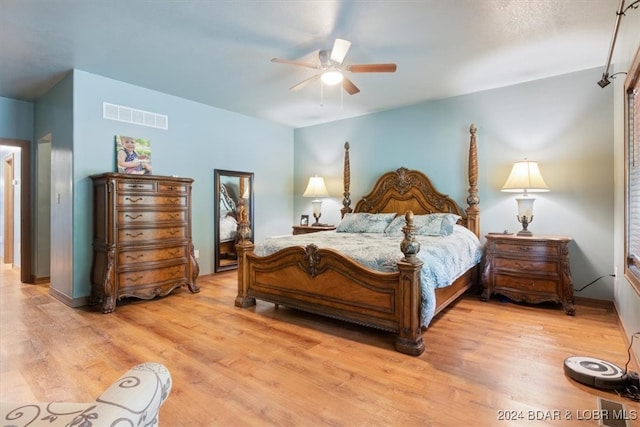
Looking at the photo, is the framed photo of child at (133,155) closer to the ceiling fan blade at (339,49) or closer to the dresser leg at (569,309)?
the ceiling fan blade at (339,49)

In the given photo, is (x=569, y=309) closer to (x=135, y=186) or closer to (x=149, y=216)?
(x=149, y=216)

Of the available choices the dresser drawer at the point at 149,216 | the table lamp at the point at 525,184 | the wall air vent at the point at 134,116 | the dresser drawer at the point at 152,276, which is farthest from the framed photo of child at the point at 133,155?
the table lamp at the point at 525,184

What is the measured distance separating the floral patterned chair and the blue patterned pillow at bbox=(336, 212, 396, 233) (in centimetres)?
376

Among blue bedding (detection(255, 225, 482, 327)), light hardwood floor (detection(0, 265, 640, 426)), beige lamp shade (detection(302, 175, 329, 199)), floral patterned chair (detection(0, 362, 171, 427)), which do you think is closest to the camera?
floral patterned chair (detection(0, 362, 171, 427))

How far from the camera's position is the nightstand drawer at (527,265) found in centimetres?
340

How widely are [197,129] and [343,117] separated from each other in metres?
2.43

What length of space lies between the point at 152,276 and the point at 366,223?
2.80m

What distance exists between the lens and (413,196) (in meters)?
4.74

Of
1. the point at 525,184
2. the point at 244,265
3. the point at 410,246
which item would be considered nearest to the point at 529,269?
the point at 525,184

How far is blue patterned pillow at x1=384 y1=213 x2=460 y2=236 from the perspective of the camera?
3818 mm

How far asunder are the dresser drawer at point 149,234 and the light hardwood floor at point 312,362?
2.54 feet

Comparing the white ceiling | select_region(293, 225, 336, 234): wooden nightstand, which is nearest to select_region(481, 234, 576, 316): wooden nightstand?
the white ceiling

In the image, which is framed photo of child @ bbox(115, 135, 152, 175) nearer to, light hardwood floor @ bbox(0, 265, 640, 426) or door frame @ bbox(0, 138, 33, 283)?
light hardwood floor @ bbox(0, 265, 640, 426)

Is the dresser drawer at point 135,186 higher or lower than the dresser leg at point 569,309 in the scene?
higher
